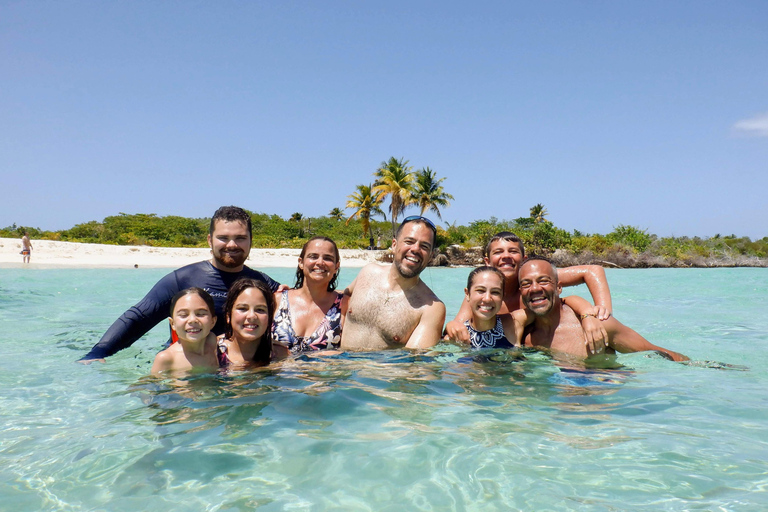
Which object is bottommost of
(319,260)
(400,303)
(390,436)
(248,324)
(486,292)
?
(390,436)

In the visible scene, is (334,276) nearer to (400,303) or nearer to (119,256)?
(400,303)

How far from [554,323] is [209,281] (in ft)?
10.8

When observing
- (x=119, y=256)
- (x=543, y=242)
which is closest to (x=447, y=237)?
(x=543, y=242)

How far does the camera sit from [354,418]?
3.20 m

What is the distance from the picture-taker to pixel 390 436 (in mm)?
2918

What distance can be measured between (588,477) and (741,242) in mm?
43342

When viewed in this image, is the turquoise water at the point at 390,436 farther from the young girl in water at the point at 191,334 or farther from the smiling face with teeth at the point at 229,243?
the smiling face with teeth at the point at 229,243

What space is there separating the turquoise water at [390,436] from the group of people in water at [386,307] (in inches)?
10.3

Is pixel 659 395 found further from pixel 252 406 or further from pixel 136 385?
pixel 136 385

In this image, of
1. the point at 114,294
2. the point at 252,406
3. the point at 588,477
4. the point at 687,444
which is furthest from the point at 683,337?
the point at 114,294

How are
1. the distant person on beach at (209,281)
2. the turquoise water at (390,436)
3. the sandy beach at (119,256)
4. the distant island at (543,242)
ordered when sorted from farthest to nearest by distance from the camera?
the distant island at (543,242) < the sandy beach at (119,256) < the distant person on beach at (209,281) < the turquoise water at (390,436)

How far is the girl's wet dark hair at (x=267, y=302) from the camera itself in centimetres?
418

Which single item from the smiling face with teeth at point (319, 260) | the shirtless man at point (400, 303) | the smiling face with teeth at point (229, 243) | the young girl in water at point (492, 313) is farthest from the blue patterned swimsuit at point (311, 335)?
the young girl in water at point (492, 313)

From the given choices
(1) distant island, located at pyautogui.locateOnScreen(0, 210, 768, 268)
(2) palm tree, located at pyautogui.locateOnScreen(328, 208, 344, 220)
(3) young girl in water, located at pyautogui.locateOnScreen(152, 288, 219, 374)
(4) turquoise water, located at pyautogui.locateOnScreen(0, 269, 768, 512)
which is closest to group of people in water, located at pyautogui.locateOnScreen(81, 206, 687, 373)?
(3) young girl in water, located at pyautogui.locateOnScreen(152, 288, 219, 374)
